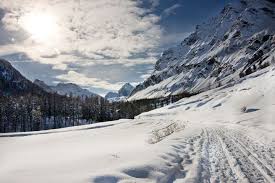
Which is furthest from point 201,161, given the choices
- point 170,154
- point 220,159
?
point 170,154

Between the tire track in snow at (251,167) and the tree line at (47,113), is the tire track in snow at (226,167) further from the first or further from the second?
the tree line at (47,113)

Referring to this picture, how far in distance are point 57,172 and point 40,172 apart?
0.77m

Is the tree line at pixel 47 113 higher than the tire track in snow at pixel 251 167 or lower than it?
higher

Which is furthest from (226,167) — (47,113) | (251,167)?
(47,113)

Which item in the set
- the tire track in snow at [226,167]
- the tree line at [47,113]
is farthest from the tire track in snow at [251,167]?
the tree line at [47,113]

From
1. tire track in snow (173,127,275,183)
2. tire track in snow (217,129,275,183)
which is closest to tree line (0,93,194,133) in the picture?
tire track in snow (173,127,275,183)

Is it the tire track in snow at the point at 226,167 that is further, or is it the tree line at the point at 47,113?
the tree line at the point at 47,113

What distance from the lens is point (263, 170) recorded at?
444 inches

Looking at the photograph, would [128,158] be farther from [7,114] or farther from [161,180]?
[7,114]

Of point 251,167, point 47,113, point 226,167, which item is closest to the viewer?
point 251,167

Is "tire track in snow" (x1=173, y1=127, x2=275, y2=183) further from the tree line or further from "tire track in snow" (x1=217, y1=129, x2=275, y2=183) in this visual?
the tree line

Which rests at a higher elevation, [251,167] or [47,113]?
[47,113]

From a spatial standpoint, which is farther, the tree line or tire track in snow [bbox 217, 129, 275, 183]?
the tree line

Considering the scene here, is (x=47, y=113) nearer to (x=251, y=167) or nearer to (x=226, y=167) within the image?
(x=226, y=167)
